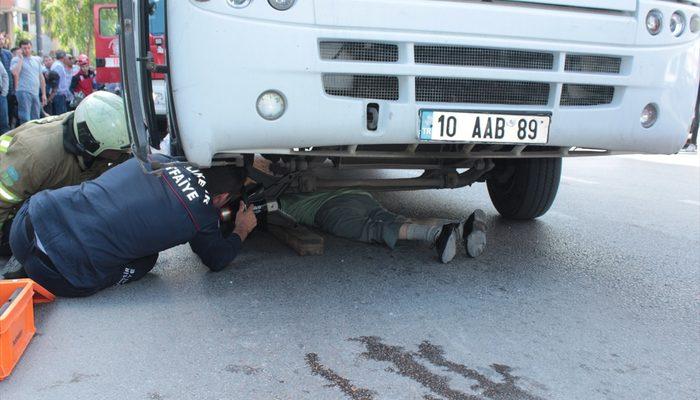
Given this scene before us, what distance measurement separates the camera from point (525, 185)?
475 centimetres

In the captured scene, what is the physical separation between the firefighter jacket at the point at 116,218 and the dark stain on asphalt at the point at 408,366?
1.08m

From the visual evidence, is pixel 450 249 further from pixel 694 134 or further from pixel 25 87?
pixel 25 87

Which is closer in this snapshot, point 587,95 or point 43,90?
point 587,95

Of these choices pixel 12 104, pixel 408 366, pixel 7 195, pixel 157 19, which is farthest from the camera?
pixel 12 104

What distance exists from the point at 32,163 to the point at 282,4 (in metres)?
1.80

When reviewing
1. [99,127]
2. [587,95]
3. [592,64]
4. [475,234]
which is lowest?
[475,234]

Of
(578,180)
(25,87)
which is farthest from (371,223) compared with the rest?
(25,87)

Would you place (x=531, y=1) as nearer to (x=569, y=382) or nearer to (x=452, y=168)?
(x=452, y=168)

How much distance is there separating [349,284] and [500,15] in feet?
5.18

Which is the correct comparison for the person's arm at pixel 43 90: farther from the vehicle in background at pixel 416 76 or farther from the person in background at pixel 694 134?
the person in background at pixel 694 134

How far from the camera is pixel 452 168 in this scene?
4250 mm

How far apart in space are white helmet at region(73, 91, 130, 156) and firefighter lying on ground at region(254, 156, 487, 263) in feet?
2.58

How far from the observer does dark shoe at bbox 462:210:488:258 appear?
3.93 m

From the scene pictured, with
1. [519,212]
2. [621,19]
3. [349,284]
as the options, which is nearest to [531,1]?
[621,19]
